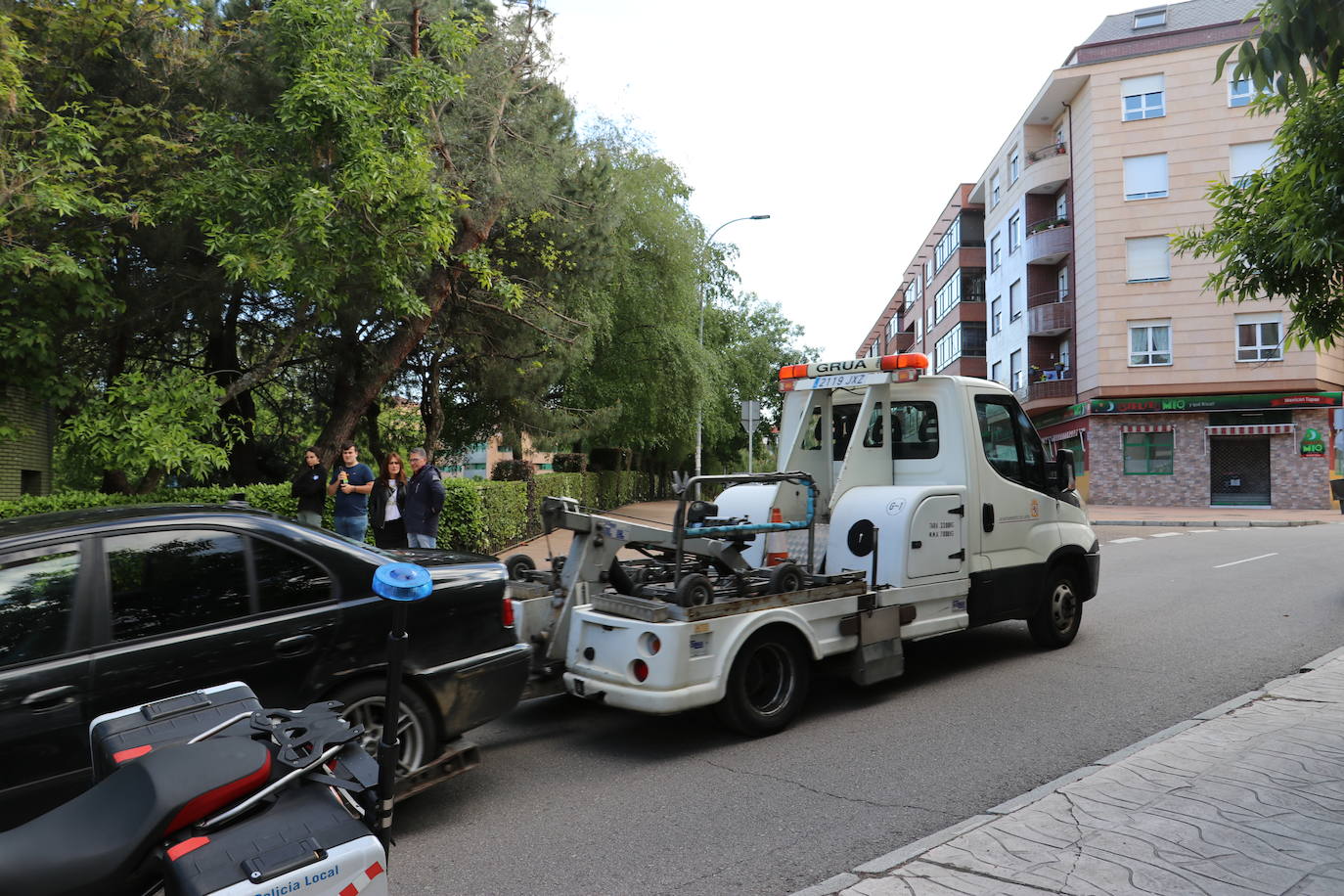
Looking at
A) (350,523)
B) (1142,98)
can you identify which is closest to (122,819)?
(350,523)

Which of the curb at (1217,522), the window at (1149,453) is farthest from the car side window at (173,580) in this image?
the window at (1149,453)

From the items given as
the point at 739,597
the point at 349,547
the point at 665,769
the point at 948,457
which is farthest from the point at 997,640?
the point at 349,547

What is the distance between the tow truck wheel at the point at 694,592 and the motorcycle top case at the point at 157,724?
9.83 feet

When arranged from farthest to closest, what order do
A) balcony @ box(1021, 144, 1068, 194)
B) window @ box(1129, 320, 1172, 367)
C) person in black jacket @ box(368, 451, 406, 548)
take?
balcony @ box(1021, 144, 1068, 194) < window @ box(1129, 320, 1172, 367) < person in black jacket @ box(368, 451, 406, 548)

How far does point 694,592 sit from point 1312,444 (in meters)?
34.4

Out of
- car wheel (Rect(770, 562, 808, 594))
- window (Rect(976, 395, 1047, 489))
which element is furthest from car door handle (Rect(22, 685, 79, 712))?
window (Rect(976, 395, 1047, 489))

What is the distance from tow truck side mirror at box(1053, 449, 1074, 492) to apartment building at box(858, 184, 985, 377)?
42828mm

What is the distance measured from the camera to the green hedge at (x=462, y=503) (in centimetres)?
1017

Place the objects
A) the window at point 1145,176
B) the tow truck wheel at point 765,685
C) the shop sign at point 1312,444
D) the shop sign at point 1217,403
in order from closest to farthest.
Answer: the tow truck wheel at point 765,685 < the shop sign at point 1312,444 < the shop sign at point 1217,403 < the window at point 1145,176

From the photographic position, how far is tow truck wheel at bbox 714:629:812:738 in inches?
210

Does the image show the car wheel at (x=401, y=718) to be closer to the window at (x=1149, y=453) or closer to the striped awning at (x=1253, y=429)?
the window at (x=1149, y=453)

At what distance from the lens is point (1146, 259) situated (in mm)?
33500

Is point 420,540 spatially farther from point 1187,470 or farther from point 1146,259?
point 1146,259

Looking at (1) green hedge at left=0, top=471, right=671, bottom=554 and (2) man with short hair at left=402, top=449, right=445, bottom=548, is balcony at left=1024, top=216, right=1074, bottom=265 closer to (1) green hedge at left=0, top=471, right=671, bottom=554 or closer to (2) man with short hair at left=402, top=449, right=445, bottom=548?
(1) green hedge at left=0, top=471, right=671, bottom=554
